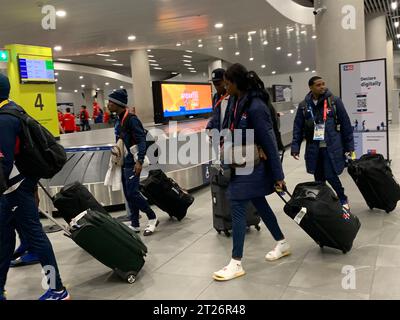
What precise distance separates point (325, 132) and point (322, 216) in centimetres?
149

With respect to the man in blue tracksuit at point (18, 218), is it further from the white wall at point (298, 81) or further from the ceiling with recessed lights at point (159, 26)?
the white wall at point (298, 81)

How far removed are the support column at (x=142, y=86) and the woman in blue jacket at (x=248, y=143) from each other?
18.6 m

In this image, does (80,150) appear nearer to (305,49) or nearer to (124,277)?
(124,277)

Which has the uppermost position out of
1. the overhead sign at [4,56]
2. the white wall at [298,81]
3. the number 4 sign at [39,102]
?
the white wall at [298,81]

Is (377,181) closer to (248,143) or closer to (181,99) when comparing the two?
(248,143)

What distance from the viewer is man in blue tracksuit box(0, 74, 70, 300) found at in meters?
3.10

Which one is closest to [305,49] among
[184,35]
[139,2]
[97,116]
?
[184,35]

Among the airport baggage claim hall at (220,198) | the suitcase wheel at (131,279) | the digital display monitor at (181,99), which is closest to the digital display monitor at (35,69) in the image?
the airport baggage claim hall at (220,198)

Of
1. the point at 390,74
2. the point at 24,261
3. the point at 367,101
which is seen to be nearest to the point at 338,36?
the point at 367,101

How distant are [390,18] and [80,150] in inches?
728

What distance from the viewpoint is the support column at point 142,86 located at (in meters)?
21.9

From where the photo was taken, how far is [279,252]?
4.01 m

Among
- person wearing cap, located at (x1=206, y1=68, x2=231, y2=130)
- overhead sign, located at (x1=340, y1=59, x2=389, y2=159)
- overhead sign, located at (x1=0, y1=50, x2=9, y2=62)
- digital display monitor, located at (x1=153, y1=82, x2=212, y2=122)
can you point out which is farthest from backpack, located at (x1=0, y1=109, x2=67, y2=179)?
digital display monitor, located at (x1=153, y1=82, x2=212, y2=122)

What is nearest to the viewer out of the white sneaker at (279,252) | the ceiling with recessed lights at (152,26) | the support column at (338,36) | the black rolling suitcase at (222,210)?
the white sneaker at (279,252)
